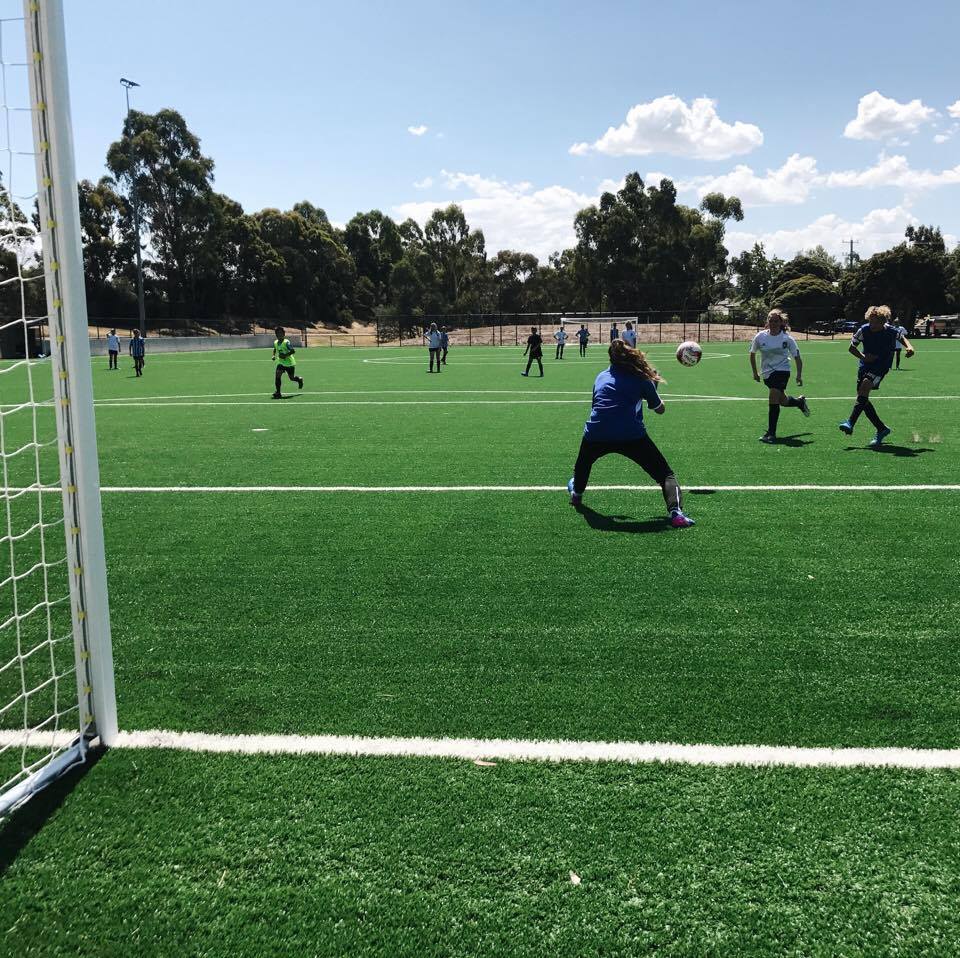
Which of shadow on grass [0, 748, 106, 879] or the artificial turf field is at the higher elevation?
the artificial turf field

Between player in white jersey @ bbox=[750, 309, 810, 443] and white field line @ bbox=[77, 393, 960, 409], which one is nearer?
player in white jersey @ bbox=[750, 309, 810, 443]

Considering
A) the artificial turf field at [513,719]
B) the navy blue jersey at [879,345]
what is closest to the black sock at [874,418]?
the navy blue jersey at [879,345]

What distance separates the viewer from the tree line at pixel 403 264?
72.0m

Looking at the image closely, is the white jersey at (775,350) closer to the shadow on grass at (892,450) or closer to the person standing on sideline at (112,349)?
the shadow on grass at (892,450)

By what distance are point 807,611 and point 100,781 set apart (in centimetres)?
409

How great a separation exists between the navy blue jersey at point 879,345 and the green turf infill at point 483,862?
10.0 m

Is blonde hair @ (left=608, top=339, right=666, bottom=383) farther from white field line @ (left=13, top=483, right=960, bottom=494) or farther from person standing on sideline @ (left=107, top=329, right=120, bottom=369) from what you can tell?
person standing on sideline @ (left=107, top=329, right=120, bottom=369)

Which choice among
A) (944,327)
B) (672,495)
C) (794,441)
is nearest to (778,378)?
(794,441)

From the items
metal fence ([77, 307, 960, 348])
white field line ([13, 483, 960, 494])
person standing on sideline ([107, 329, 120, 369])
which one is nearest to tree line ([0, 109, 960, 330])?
metal fence ([77, 307, 960, 348])

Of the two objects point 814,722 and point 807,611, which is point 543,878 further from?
point 807,611

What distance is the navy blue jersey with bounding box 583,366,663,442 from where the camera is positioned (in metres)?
7.57

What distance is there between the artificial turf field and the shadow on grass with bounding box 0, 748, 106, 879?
0.6 inches

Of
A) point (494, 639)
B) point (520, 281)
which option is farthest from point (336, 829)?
point (520, 281)

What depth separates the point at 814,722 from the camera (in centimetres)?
370
